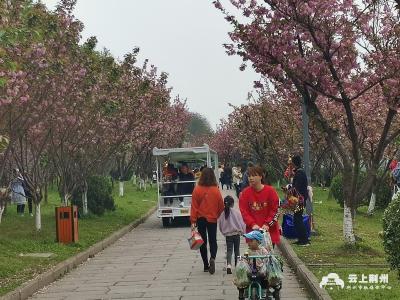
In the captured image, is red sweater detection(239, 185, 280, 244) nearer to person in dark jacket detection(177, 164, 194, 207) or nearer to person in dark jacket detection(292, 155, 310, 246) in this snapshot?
person in dark jacket detection(292, 155, 310, 246)

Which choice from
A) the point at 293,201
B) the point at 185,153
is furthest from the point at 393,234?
the point at 185,153

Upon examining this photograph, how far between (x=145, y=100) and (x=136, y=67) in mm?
1392

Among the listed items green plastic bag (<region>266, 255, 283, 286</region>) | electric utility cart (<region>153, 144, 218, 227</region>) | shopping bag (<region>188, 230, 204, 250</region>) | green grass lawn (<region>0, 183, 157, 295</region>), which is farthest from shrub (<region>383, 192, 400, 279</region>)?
electric utility cart (<region>153, 144, 218, 227</region>)

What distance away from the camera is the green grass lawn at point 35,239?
10938 millimetres

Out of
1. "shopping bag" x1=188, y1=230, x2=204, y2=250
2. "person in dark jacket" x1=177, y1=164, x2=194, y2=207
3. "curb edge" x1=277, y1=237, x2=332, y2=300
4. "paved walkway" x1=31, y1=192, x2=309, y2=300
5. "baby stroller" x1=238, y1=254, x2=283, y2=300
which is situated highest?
"person in dark jacket" x1=177, y1=164, x2=194, y2=207

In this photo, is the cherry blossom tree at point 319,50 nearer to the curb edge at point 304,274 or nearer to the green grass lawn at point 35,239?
the curb edge at point 304,274

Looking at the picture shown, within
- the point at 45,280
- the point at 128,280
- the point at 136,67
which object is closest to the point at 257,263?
the point at 128,280

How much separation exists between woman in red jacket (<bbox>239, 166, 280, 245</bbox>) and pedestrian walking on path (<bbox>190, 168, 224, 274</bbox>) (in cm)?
222

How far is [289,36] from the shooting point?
1128cm

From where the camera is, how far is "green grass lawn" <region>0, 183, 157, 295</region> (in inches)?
431

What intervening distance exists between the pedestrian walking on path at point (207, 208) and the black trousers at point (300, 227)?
11.0 feet

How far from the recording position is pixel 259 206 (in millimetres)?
8438

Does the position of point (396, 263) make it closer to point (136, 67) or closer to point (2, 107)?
point (2, 107)

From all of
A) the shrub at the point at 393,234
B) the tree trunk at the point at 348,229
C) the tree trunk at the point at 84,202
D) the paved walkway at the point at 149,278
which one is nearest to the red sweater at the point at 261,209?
the paved walkway at the point at 149,278
